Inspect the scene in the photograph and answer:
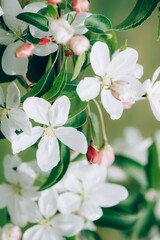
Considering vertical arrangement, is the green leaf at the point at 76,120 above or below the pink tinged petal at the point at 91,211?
above

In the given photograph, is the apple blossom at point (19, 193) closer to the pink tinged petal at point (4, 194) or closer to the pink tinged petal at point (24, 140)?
the pink tinged petal at point (4, 194)

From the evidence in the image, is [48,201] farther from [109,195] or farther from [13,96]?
[13,96]

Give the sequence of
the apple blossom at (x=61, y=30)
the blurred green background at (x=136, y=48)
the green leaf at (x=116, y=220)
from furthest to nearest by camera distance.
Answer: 1. the blurred green background at (x=136, y=48)
2. the green leaf at (x=116, y=220)
3. the apple blossom at (x=61, y=30)

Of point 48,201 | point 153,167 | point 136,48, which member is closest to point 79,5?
point 48,201

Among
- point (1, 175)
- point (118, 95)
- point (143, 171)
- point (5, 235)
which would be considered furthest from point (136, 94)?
point (1, 175)

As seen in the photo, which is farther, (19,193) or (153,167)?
(153,167)

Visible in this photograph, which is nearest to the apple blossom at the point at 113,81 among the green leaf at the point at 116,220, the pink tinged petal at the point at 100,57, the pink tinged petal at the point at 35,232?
the pink tinged petal at the point at 100,57

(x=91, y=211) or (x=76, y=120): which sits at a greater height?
(x=76, y=120)

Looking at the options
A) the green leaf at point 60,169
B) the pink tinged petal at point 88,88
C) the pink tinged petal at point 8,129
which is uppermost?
the pink tinged petal at point 88,88

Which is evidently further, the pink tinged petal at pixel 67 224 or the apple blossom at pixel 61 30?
the pink tinged petal at pixel 67 224
